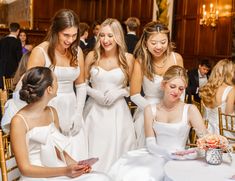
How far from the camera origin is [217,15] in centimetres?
868

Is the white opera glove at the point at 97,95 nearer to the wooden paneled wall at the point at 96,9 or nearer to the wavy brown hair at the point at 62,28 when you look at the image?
Answer: the wavy brown hair at the point at 62,28

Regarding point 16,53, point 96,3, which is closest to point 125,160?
point 16,53

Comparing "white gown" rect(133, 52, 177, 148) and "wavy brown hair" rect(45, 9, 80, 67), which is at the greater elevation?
"wavy brown hair" rect(45, 9, 80, 67)

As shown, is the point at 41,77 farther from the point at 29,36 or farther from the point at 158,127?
the point at 29,36

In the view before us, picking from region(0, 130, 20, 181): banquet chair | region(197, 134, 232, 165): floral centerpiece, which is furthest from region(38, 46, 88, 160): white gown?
region(197, 134, 232, 165): floral centerpiece

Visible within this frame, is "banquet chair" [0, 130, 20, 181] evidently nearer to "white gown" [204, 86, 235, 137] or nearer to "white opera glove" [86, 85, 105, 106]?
"white opera glove" [86, 85, 105, 106]

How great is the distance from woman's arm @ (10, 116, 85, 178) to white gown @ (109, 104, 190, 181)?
0.56 m

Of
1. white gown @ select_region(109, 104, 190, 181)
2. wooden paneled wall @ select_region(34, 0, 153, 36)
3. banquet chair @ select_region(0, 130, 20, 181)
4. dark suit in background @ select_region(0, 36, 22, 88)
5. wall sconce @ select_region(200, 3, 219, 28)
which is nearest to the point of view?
banquet chair @ select_region(0, 130, 20, 181)

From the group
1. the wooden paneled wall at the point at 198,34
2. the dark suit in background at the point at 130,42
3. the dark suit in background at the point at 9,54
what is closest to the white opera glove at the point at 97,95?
the dark suit in background at the point at 130,42

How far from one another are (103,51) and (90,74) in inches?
8.4

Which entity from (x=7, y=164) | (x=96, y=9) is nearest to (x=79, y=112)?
(x=7, y=164)

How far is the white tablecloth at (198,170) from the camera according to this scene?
232 centimetres

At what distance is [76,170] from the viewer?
2.32m

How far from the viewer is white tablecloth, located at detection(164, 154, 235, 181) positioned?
232cm
